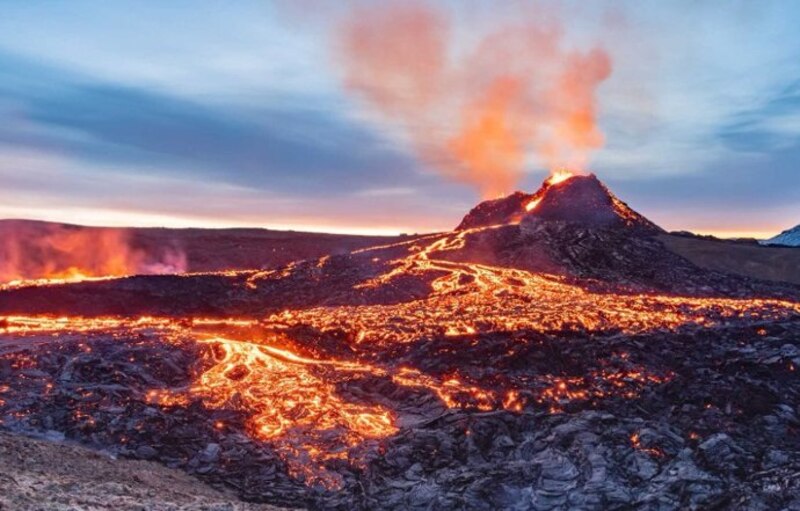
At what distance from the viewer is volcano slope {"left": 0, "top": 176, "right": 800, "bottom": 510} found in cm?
1154

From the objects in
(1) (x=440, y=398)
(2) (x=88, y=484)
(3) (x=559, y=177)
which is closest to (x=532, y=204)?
(3) (x=559, y=177)

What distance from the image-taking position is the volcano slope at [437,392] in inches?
454

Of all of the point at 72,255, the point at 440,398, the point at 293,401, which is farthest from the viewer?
the point at 72,255

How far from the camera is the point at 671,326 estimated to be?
19.5m

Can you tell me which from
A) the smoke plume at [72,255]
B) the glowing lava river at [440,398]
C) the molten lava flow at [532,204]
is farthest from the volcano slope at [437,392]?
the smoke plume at [72,255]

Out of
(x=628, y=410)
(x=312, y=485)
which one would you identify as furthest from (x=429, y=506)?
(x=628, y=410)

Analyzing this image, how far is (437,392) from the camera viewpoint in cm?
1545

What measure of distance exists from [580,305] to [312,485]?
44.1 ft

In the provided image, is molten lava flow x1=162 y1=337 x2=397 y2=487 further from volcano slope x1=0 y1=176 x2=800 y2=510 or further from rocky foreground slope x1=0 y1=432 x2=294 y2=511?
rocky foreground slope x1=0 y1=432 x2=294 y2=511

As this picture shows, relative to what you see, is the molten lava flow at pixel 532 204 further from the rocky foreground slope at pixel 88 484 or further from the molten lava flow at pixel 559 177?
the rocky foreground slope at pixel 88 484

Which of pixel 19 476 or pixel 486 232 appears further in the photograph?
pixel 486 232

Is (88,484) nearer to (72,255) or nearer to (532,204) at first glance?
(532,204)

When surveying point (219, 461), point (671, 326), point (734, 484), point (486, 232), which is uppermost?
point (486, 232)

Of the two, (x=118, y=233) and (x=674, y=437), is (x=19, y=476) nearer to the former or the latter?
(x=674, y=437)
